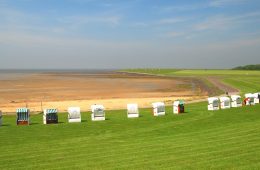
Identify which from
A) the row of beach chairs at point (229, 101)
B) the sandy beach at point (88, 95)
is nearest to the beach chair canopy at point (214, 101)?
the row of beach chairs at point (229, 101)

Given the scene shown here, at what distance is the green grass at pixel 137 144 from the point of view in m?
12.7

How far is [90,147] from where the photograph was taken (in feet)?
50.6

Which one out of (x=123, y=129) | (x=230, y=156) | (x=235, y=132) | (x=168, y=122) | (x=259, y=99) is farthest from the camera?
(x=259, y=99)

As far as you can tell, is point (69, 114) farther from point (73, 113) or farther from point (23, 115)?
point (23, 115)

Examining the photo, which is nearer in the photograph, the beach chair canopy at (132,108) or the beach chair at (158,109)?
the beach chair canopy at (132,108)

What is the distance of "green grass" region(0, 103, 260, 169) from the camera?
12672 millimetres

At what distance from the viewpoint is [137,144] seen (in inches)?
621

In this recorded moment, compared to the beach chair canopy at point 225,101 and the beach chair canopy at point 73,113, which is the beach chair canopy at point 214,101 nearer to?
the beach chair canopy at point 225,101

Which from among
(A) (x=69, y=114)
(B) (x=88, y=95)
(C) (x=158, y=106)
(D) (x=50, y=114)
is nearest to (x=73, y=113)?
(A) (x=69, y=114)

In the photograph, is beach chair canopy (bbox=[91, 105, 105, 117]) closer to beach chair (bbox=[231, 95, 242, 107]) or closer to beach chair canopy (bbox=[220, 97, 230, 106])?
beach chair canopy (bbox=[220, 97, 230, 106])

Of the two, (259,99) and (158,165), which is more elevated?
(259,99)

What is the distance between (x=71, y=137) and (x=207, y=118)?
9321 mm

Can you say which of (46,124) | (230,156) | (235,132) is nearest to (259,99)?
(235,132)

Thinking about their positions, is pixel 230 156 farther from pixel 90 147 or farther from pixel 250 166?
pixel 90 147
